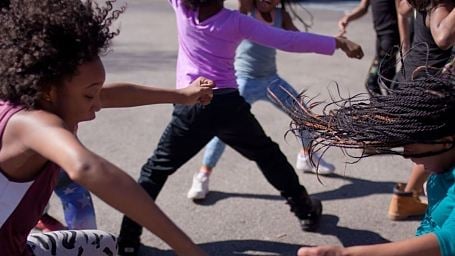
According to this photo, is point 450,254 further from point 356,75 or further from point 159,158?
point 356,75

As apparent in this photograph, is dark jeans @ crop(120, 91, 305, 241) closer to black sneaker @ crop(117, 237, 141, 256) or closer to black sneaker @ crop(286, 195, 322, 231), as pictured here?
black sneaker @ crop(117, 237, 141, 256)

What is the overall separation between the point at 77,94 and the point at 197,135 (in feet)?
5.25

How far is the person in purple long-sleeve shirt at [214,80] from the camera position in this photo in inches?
142

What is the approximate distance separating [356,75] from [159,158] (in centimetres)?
418

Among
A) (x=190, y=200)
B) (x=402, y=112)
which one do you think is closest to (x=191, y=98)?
(x=402, y=112)

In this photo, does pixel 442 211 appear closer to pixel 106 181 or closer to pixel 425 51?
pixel 106 181

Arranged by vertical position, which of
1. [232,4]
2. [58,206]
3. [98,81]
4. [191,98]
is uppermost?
[98,81]

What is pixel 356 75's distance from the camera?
7660 mm

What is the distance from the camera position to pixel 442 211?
233 centimetres

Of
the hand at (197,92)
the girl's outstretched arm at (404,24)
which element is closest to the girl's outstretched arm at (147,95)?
the hand at (197,92)

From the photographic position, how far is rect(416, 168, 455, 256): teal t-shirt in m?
2.10

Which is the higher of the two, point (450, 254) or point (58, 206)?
point (450, 254)

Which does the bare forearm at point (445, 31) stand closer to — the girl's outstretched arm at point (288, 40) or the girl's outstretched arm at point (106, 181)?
the girl's outstretched arm at point (288, 40)

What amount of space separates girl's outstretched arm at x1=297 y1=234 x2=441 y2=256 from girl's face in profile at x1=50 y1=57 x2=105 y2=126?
688 mm
